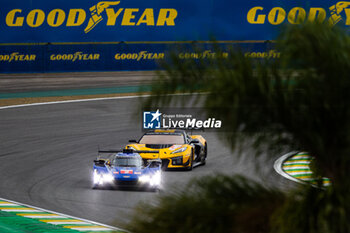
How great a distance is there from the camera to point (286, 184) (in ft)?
8.99

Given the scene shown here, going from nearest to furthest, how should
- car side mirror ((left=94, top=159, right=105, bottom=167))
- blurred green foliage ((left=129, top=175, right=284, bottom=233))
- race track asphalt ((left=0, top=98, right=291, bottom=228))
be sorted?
blurred green foliage ((left=129, top=175, right=284, bottom=233)) < race track asphalt ((left=0, top=98, right=291, bottom=228)) < car side mirror ((left=94, top=159, right=105, bottom=167))

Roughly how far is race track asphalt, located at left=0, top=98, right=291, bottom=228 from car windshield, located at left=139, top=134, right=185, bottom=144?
3.76 ft

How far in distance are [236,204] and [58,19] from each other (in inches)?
1866

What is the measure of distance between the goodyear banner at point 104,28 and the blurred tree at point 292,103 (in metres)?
41.2

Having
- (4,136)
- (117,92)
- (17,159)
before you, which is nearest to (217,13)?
(117,92)

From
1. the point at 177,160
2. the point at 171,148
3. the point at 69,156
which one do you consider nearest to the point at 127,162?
the point at 171,148

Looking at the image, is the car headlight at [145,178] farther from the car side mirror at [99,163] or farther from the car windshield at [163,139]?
the car windshield at [163,139]

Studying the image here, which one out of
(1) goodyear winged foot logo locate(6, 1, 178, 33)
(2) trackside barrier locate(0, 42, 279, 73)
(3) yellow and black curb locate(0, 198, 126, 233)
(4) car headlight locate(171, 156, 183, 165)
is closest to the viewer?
(3) yellow and black curb locate(0, 198, 126, 233)

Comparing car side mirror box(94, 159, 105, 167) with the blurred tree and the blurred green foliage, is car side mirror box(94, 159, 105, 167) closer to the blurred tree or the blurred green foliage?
the blurred green foliage

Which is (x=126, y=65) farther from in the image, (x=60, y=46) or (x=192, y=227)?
(x=192, y=227)

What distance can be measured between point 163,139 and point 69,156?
181 inches

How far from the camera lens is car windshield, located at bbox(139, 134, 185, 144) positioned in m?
19.4

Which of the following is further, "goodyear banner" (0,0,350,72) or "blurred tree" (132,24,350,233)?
"goodyear banner" (0,0,350,72)

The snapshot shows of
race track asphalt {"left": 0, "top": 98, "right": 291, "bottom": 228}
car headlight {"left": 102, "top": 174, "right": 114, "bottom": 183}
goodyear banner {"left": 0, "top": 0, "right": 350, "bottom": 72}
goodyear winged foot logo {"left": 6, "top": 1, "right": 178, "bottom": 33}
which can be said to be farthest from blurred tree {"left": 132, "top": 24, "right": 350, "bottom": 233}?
goodyear winged foot logo {"left": 6, "top": 1, "right": 178, "bottom": 33}
